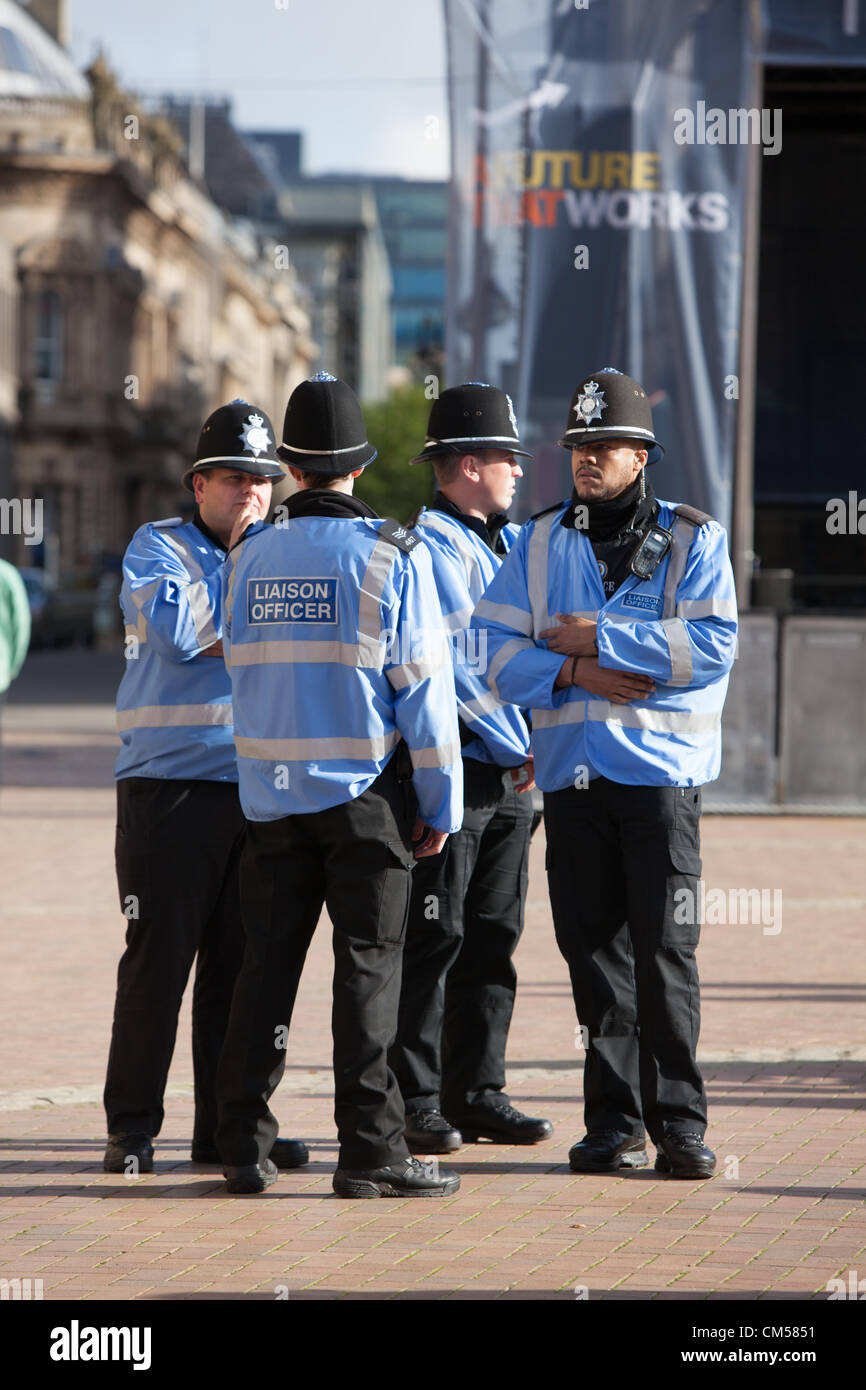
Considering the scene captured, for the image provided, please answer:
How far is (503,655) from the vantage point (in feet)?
18.9

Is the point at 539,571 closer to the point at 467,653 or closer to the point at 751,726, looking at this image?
the point at 467,653

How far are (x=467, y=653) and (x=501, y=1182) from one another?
4.93 feet

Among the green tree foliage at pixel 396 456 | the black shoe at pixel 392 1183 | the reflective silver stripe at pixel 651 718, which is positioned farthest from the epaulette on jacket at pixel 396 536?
the green tree foliage at pixel 396 456

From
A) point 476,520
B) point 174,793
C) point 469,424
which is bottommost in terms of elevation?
point 174,793

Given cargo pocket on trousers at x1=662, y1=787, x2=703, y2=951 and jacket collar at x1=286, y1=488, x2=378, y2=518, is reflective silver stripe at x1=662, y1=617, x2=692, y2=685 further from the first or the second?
jacket collar at x1=286, y1=488, x2=378, y2=518

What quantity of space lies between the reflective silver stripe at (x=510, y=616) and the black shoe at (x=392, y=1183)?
58.8 inches

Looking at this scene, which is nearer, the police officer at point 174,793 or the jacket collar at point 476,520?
the police officer at point 174,793

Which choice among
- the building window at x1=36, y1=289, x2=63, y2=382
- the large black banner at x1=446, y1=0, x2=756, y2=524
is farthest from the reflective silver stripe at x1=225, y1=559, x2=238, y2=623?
the building window at x1=36, y1=289, x2=63, y2=382

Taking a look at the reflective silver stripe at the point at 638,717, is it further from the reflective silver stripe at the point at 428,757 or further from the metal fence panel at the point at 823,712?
the metal fence panel at the point at 823,712

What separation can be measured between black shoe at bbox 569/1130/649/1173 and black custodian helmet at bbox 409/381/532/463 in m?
1.97

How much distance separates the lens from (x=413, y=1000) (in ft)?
19.4

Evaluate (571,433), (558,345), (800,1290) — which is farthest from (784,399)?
(800,1290)

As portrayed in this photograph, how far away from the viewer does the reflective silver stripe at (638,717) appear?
5.66 meters

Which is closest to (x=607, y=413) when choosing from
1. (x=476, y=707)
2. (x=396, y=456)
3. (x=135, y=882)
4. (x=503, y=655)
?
(x=503, y=655)
